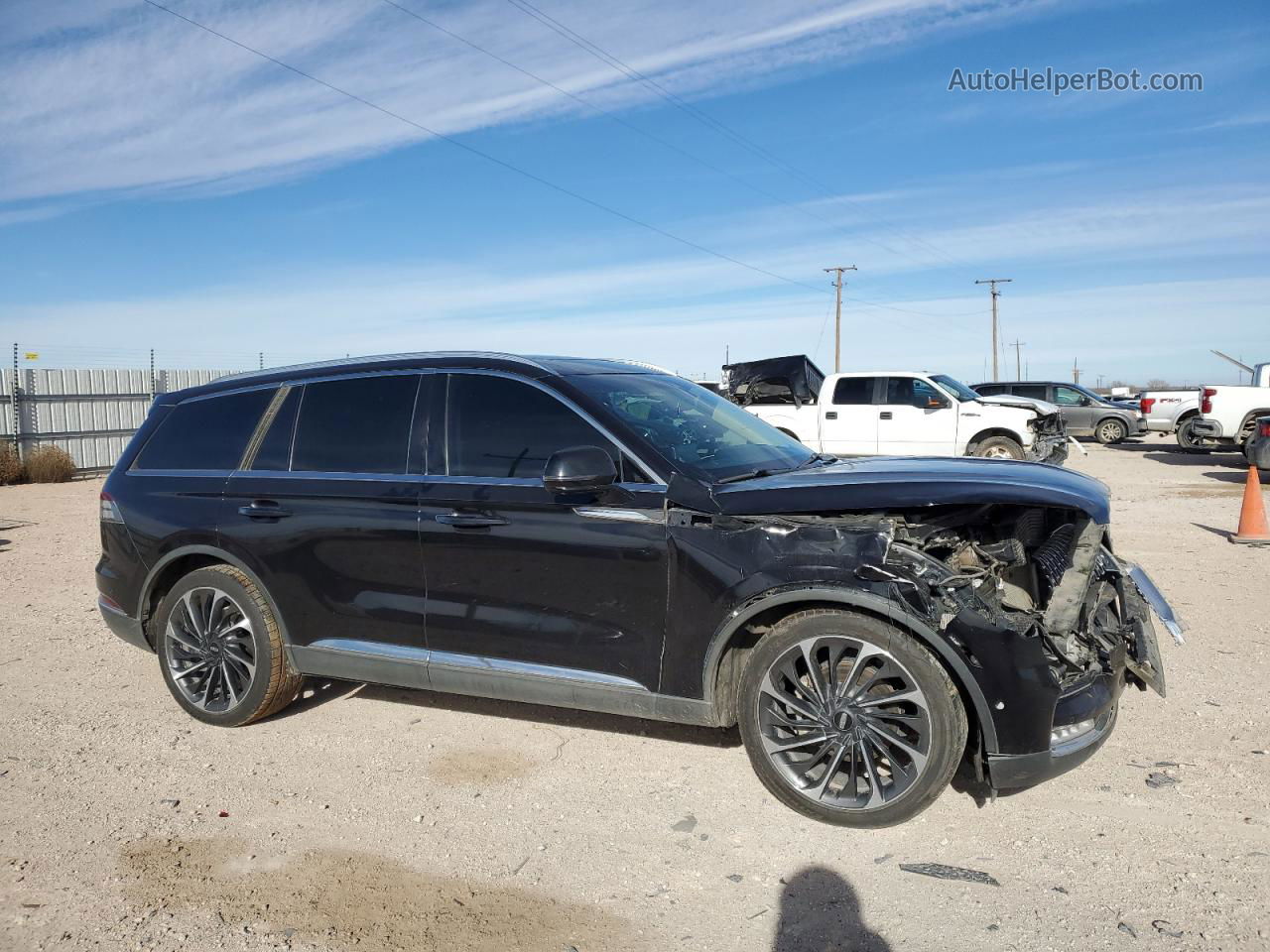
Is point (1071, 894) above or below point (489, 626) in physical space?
below

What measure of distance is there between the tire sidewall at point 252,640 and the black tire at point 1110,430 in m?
26.4

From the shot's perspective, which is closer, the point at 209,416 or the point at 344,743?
the point at 344,743

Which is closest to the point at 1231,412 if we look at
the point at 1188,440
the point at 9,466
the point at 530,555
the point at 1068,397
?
the point at 1188,440

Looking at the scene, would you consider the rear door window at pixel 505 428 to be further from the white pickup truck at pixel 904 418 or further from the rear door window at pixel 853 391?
the rear door window at pixel 853 391

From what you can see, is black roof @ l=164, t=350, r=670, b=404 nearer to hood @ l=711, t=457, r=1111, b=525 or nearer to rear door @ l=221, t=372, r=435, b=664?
rear door @ l=221, t=372, r=435, b=664

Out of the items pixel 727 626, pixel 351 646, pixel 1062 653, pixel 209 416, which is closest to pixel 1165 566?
pixel 1062 653

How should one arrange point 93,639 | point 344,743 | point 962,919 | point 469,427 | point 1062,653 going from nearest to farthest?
point 962,919 → point 1062,653 → point 469,427 → point 344,743 → point 93,639

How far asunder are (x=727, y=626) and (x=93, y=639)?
518 centimetres

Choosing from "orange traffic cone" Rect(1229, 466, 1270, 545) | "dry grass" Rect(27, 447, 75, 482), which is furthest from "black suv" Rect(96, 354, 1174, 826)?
"dry grass" Rect(27, 447, 75, 482)

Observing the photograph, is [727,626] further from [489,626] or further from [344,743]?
[344,743]

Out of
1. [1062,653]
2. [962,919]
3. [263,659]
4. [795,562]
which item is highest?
[795,562]

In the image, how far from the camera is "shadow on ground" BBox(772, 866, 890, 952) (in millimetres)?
2963

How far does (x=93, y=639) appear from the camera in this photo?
6.75 meters

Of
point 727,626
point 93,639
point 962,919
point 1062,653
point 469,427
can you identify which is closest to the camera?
point 962,919
